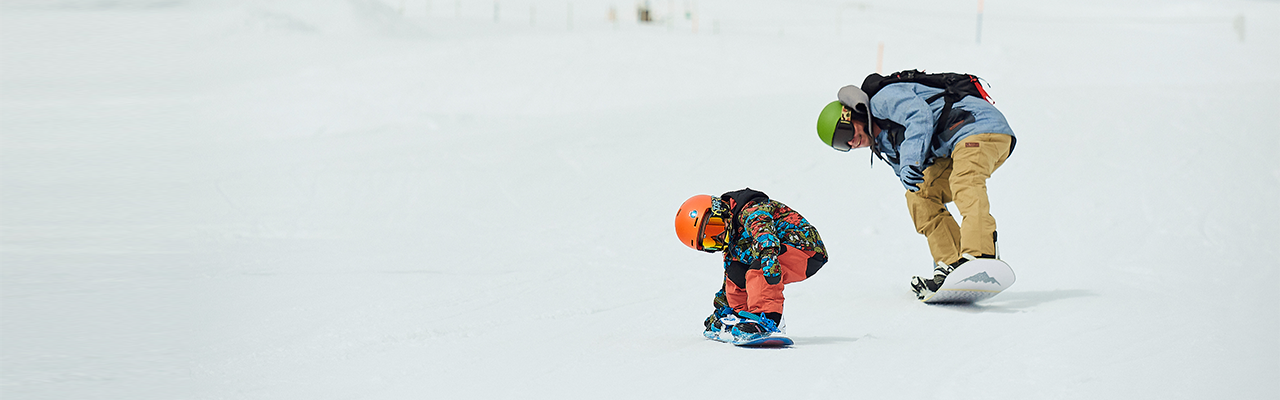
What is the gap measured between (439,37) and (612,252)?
553 inches

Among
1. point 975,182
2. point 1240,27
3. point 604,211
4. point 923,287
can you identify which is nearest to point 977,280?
point 975,182

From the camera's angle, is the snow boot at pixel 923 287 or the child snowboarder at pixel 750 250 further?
the snow boot at pixel 923 287

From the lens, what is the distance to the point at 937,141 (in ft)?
17.4

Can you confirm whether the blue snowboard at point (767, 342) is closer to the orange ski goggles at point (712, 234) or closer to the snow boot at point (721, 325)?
the snow boot at point (721, 325)

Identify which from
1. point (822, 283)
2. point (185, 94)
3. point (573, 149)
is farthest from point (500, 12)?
point (822, 283)

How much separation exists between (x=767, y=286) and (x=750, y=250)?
196 millimetres

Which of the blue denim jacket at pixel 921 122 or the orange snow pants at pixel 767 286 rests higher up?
the blue denim jacket at pixel 921 122

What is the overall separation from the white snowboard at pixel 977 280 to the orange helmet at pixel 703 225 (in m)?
1.36

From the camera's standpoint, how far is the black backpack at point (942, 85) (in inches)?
208

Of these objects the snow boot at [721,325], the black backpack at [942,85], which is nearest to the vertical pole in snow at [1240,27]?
the black backpack at [942,85]

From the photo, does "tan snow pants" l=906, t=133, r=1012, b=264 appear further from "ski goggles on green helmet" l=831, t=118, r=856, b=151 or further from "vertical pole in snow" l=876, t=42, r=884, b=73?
"vertical pole in snow" l=876, t=42, r=884, b=73

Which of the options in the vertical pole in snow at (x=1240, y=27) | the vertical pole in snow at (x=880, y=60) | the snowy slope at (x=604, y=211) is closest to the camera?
the snowy slope at (x=604, y=211)

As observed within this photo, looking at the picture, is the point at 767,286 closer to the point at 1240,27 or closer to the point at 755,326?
the point at 755,326

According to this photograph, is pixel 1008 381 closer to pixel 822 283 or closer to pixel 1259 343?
pixel 1259 343
